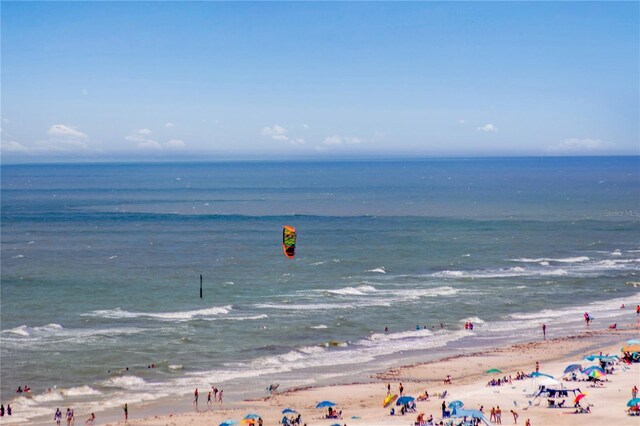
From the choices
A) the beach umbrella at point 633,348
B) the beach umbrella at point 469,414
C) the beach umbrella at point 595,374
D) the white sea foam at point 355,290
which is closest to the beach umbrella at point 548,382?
the beach umbrella at point 595,374

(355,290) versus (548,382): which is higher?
(548,382)

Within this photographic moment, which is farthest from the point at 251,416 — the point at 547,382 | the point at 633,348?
the point at 633,348

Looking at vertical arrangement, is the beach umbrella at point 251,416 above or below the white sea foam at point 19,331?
below

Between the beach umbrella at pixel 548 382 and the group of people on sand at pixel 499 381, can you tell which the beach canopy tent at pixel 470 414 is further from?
the group of people on sand at pixel 499 381

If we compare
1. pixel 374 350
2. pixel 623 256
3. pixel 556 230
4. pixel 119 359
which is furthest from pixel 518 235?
pixel 119 359

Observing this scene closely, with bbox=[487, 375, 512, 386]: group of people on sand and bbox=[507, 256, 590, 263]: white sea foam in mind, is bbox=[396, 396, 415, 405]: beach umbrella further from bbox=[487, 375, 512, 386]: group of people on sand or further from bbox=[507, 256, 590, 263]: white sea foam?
bbox=[507, 256, 590, 263]: white sea foam

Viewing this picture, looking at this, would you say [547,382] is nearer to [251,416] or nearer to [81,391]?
[251,416]
